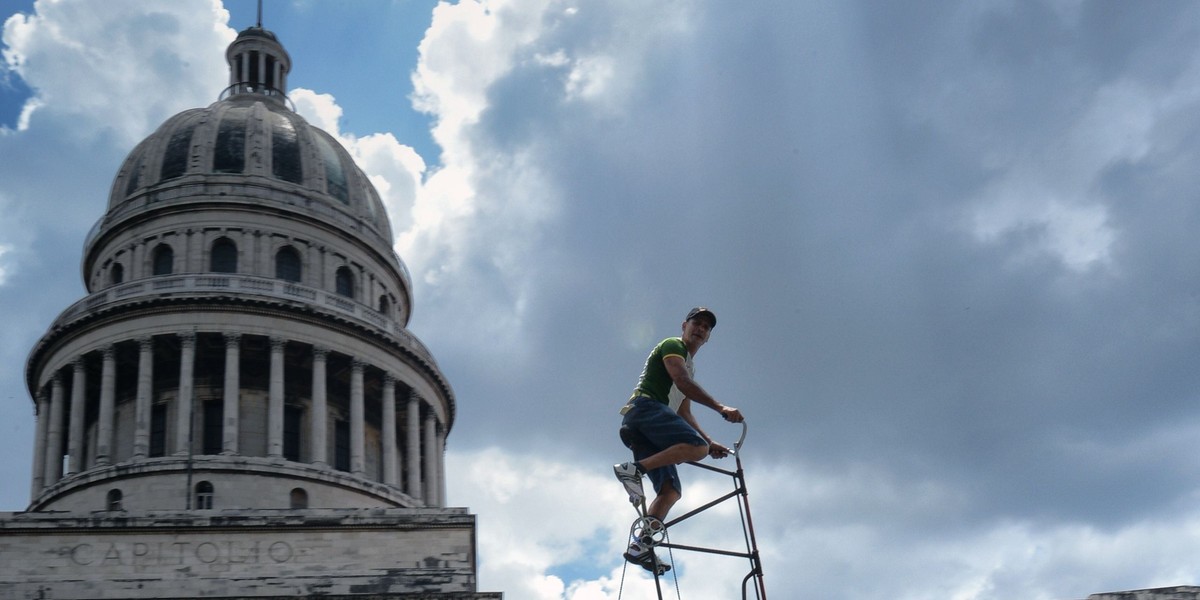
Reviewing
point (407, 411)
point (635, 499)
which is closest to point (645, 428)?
point (635, 499)

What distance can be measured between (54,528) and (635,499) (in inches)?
1235

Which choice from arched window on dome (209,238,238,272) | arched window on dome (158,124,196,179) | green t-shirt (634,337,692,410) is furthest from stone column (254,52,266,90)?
green t-shirt (634,337,692,410)

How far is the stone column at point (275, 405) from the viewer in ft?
173

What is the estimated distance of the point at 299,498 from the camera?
52.0 meters

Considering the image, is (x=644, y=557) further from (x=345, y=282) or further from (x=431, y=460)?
(x=345, y=282)

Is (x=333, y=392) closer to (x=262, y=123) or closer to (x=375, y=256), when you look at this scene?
(x=375, y=256)

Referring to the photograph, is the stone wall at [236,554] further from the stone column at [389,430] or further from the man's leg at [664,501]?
the man's leg at [664,501]

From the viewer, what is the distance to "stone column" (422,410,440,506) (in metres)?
59.4

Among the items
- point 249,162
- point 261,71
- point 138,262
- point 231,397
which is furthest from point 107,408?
point 261,71

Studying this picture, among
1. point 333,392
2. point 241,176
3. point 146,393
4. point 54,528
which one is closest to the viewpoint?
point 54,528

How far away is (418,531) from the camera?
40438 mm

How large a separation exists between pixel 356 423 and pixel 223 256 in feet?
31.2

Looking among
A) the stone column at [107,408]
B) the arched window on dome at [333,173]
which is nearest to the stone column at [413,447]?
the arched window on dome at [333,173]

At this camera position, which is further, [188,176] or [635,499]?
[188,176]
